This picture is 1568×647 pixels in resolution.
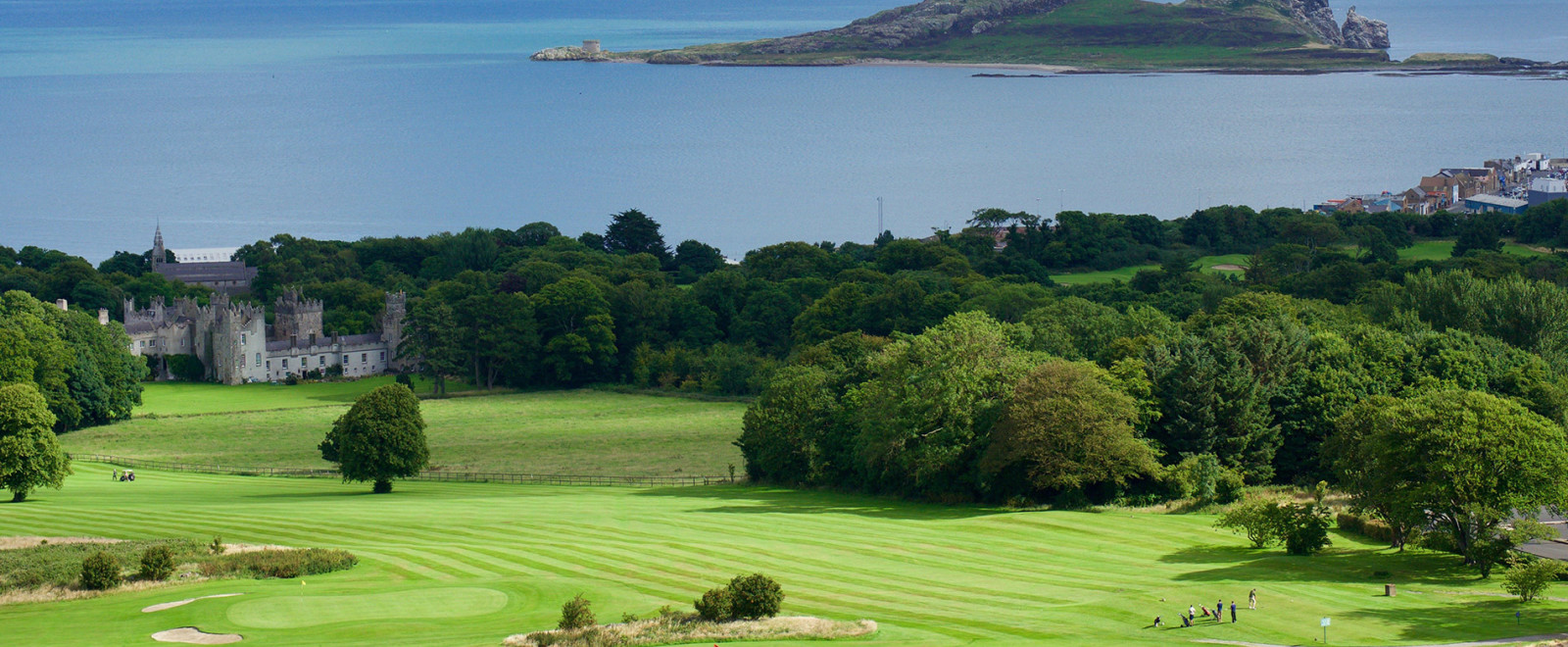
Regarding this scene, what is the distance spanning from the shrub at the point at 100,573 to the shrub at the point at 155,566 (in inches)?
24.8

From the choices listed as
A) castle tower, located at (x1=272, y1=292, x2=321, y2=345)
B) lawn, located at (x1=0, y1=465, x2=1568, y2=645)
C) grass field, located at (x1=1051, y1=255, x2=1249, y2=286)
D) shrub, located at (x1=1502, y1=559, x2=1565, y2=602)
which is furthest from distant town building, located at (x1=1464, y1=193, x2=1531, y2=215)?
shrub, located at (x1=1502, y1=559, x2=1565, y2=602)

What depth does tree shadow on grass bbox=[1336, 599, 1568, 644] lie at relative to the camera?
29.4m

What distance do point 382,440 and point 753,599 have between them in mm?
25184

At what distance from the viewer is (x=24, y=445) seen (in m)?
46.6

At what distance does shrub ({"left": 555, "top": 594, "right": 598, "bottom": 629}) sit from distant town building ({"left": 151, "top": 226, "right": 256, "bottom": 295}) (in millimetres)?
90183

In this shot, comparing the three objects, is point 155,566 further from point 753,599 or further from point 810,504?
point 810,504

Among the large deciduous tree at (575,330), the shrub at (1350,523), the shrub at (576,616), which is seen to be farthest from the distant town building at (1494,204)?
the shrub at (576,616)

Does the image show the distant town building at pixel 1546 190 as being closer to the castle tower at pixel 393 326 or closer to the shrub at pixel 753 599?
the castle tower at pixel 393 326

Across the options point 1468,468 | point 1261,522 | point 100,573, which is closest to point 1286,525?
point 1261,522

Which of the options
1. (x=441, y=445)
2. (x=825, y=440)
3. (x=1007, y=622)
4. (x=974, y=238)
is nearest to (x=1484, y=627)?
(x=1007, y=622)

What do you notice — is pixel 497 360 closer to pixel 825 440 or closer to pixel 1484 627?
pixel 825 440

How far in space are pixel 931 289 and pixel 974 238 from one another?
1101 inches

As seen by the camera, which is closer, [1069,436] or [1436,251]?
[1069,436]

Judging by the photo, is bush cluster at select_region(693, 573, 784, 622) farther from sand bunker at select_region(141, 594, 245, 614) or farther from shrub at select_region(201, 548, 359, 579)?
sand bunker at select_region(141, 594, 245, 614)
